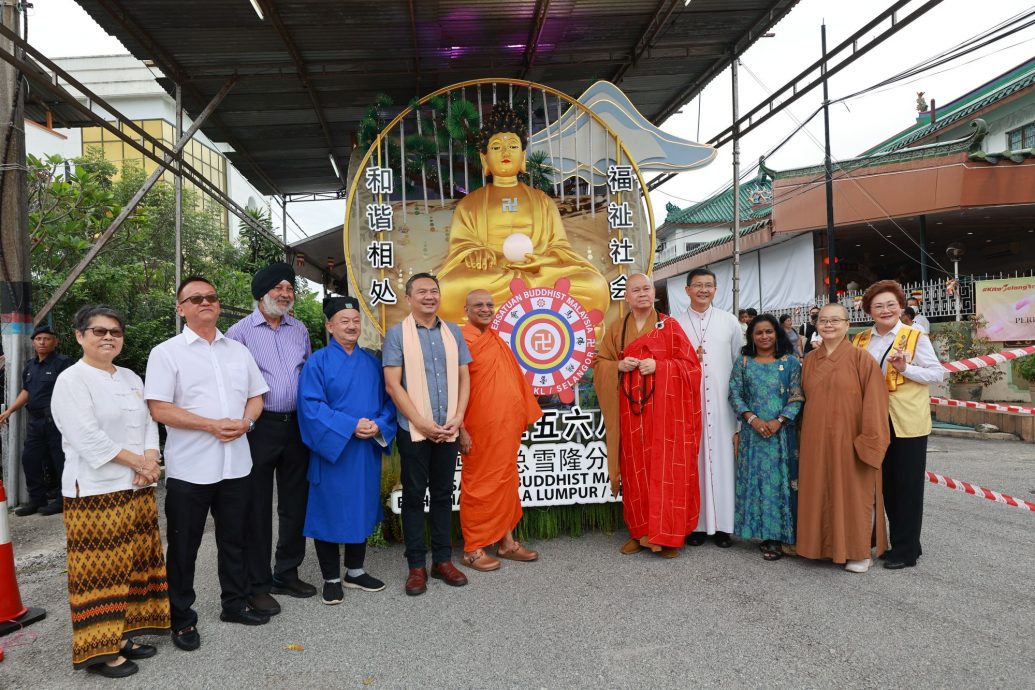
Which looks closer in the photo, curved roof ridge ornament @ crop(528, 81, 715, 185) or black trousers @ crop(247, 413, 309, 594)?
black trousers @ crop(247, 413, 309, 594)

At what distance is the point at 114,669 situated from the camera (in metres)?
2.54

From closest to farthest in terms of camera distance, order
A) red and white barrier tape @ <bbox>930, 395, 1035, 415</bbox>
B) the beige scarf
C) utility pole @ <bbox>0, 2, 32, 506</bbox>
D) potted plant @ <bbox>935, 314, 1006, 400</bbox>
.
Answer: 1. the beige scarf
2. red and white barrier tape @ <bbox>930, 395, 1035, 415</bbox>
3. utility pole @ <bbox>0, 2, 32, 506</bbox>
4. potted plant @ <bbox>935, 314, 1006, 400</bbox>

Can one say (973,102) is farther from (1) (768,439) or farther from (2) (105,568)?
(2) (105,568)

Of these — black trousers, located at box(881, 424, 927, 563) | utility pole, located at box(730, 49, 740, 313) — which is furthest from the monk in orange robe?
utility pole, located at box(730, 49, 740, 313)

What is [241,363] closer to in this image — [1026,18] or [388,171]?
[388,171]

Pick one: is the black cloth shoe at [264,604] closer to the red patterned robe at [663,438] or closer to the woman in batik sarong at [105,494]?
the woman in batik sarong at [105,494]

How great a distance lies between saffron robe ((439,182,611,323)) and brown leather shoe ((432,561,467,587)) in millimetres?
2322

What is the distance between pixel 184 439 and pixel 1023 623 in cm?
381

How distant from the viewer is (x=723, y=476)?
4.00m

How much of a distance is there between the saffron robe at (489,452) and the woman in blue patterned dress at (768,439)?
1.37 meters

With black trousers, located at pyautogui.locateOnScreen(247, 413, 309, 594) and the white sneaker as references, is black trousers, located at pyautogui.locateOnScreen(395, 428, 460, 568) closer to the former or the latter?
black trousers, located at pyautogui.locateOnScreen(247, 413, 309, 594)

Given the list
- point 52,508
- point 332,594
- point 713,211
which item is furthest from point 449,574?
Answer: point 713,211

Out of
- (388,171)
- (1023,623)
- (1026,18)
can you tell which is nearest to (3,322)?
(388,171)

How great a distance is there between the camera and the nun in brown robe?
3.46 metres
